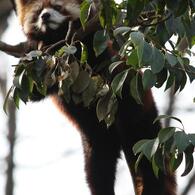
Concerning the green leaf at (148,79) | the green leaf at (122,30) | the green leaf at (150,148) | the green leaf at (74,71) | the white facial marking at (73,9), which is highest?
the white facial marking at (73,9)

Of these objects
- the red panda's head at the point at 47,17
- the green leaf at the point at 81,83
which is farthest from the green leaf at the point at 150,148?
the red panda's head at the point at 47,17

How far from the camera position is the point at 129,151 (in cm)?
486

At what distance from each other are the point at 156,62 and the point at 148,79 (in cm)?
10

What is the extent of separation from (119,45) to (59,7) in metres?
2.02

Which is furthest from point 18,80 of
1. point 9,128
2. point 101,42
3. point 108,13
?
point 9,128

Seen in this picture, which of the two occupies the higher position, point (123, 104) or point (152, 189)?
point (123, 104)

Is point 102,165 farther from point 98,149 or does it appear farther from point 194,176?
point 194,176

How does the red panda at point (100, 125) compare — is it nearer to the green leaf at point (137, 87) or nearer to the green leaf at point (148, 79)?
the green leaf at point (137, 87)

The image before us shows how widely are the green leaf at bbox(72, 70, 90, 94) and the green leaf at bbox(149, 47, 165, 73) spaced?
0.60m

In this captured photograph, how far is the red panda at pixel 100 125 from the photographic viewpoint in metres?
4.77

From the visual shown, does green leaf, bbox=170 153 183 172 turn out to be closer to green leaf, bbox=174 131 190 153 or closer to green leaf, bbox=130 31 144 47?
green leaf, bbox=174 131 190 153

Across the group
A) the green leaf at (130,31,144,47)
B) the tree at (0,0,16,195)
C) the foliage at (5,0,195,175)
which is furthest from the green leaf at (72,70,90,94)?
the tree at (0,0,16,195)

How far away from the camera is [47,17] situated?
4848mm

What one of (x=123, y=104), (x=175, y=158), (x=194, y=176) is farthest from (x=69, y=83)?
(x=194, y=176)
